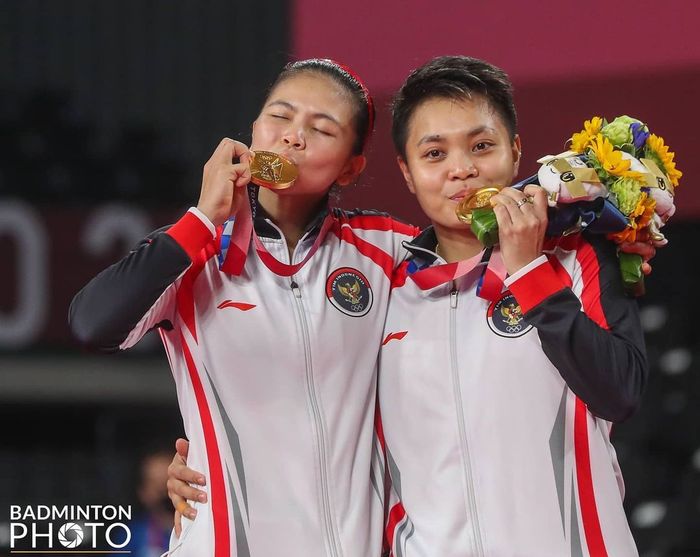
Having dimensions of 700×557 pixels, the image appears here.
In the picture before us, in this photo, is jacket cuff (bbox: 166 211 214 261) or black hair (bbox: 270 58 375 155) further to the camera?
black hair (bbox: 270 58 375 155)

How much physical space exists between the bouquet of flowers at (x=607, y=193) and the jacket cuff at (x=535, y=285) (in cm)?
11

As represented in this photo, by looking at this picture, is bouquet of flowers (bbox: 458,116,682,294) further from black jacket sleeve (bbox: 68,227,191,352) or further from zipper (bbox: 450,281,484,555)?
black jacket sleeve (bbox: 68,227,191,352)

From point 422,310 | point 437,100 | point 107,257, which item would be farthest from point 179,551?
point 107,257

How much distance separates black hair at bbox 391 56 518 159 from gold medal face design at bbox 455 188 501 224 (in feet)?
0.83

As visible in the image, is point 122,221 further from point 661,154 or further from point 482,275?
point 661,154

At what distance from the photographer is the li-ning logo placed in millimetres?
3840

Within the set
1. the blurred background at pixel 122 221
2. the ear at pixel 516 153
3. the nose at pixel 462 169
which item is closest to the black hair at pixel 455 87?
the ear at pixel 516 153

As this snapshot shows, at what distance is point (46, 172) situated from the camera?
14.5ft

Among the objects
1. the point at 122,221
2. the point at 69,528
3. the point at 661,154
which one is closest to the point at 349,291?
the point at 661,154

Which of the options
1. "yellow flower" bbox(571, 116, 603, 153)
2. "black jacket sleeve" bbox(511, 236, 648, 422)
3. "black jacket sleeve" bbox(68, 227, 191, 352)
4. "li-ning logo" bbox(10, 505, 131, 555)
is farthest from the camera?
"li-ning logo" bbox(10, 505, 131, 555)

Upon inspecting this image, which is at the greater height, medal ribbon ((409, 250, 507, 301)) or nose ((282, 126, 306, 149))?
nose ((282, 126, 306, 149))

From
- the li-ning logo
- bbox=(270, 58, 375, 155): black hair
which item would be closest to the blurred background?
the li-ning logo

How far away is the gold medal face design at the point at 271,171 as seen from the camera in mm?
1994

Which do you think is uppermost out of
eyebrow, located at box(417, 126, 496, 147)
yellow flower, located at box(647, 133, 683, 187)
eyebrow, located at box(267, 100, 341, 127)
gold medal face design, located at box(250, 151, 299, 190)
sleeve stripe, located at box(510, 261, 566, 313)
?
eyebrow, located at box(267, 100, 341, 127)
